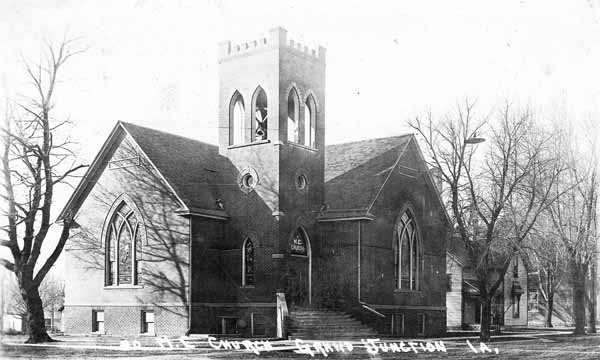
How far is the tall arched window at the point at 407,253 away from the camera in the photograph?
32.2 m

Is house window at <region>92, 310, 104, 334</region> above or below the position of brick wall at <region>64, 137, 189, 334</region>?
below

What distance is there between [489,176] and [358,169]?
17.7 ft

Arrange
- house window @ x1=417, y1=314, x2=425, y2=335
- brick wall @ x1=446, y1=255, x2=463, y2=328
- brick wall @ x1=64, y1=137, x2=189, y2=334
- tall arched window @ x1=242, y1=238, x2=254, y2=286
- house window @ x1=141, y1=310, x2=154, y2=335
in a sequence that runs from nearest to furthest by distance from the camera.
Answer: brick wall @ x1=64, y1=137, x2=189, y2=334, house window @ x1=141, y1=310, x2=154, y2=335, tall arched window @ x1=242, y1=238, x2=254, y2=286, house window @ x1=417, y1=314, x2=425, y2=335, brick wall @ x1=446, y1=255, x2=463, y2=328

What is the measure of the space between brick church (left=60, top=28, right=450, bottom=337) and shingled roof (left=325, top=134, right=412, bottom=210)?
0.08m

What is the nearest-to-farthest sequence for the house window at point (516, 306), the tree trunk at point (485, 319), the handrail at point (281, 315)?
the handrail at point (281, 315) < the tree trunk at point (485, 319) < the house window at point (516, 306)

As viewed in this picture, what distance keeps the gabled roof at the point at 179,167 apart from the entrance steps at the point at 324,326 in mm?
4964

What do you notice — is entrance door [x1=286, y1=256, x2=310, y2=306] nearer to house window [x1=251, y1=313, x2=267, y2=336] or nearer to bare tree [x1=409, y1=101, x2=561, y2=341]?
house window [x1=251, y1=313, x2=267, y2=336]

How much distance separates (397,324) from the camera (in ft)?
104

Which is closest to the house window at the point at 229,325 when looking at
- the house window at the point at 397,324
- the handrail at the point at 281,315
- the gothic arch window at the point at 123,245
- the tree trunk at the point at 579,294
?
the handrail at the point at 281,315

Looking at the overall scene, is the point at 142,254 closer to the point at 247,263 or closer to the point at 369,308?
the point at 247,263

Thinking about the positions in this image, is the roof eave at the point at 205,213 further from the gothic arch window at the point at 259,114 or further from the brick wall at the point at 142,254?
the gothic arch window at the point at 259,114

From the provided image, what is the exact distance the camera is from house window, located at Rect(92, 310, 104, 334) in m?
29.4

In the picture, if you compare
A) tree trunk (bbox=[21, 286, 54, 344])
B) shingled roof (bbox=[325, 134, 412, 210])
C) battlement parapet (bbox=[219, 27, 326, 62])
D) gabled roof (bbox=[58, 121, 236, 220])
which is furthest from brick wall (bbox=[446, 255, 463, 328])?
tree trunk (bbox=[21, 286, 54, 344])

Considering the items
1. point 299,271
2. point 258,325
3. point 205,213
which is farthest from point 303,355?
point 205,213
